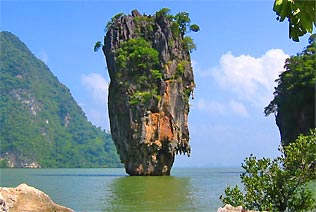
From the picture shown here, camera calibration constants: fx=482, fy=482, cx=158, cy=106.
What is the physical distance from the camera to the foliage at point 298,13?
2063mm

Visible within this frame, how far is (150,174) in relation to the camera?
37188 millimetres

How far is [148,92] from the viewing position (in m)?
38.1

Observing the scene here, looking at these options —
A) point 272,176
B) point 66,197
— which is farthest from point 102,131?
point 272,176

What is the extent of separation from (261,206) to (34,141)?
Answer: 10297 centimetres

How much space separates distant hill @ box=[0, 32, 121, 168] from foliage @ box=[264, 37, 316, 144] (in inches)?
2737

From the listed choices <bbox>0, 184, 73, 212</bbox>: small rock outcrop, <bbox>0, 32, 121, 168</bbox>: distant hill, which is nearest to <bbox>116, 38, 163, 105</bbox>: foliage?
<bbox>0, 184, 73, 212</bbox>: small rock outcrop

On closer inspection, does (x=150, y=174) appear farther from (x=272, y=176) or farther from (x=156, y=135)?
(x=272, y=176)

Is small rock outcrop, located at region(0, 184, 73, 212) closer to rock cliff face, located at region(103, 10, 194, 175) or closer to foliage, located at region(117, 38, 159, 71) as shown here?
rock cliff face, located at region(103, 10, 194, 175)

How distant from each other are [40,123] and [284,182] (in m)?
113

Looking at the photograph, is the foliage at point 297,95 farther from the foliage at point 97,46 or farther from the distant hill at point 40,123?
→ the distant hill at point 40,123

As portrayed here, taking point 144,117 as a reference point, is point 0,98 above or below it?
above

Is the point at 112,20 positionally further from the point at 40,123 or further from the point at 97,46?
the point at 40,123

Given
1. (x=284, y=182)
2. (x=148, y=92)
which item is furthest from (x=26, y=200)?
(x=148, y=92)

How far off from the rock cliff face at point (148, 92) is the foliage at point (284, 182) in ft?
94.6
